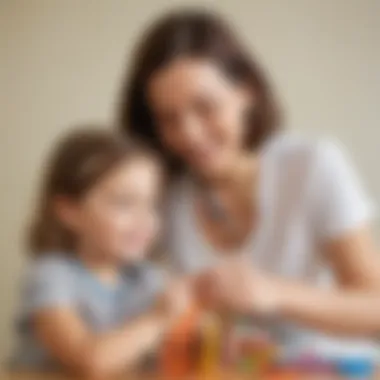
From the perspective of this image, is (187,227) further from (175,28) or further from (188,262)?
(175,28)

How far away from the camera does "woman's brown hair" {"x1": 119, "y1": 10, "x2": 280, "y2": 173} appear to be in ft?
2.81

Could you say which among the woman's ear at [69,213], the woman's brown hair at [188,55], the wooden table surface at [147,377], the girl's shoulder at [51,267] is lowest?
the wooden table surface at [147,377]

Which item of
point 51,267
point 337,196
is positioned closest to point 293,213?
point 337,196

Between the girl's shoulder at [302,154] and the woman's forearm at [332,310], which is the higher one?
the girl's shoulder at [302,154]

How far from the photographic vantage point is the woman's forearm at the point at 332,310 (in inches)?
32.4

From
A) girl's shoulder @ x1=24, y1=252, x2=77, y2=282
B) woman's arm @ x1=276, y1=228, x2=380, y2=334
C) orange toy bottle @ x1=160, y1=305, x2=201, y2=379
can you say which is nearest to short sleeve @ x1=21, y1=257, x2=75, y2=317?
girl's shoulder @ x1=24, y1=252, x2=77, y2=282

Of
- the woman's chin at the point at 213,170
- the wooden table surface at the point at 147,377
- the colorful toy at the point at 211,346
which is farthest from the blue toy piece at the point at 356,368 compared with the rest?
the woman's chin at the point at 213,170

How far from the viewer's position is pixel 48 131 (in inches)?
34.3

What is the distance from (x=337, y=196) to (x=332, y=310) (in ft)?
0.39

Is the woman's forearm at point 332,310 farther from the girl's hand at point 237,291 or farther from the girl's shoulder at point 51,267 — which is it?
the girl's shoulder at point 51,267

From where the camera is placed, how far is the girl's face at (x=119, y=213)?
815 millimetres

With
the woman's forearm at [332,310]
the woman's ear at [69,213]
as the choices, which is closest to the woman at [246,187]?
the woman's forearm at [332,310]

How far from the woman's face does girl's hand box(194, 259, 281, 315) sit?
121mm

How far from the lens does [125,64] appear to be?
0.89 m
